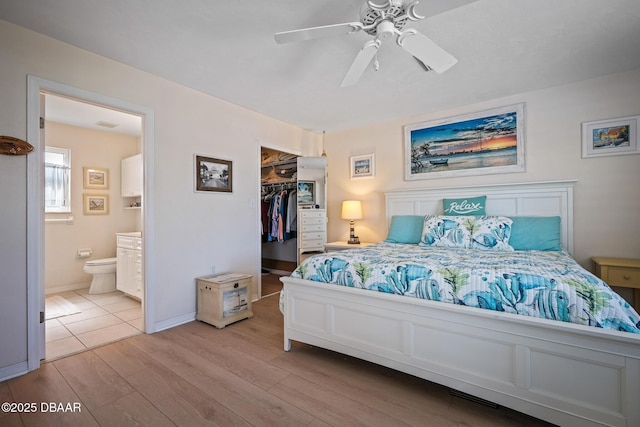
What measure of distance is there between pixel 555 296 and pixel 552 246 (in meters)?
1.64

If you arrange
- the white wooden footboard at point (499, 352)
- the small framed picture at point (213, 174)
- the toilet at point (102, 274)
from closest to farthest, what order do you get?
the white wooden footboard at point (499, 352), the small framed picture at point (213, 174), the toilet at point (102, 274)

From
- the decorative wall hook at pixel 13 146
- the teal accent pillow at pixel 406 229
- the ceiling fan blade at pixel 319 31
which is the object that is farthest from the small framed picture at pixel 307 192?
the decorative wall hook at pixel 13 146

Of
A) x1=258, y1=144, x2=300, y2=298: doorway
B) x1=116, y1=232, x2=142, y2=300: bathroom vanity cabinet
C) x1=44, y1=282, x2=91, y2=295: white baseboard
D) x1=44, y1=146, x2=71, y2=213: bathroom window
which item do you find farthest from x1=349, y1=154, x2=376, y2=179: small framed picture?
x1=44, y1=282, x2=91, y2=295: white baseboard

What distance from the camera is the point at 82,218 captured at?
445 centimetres

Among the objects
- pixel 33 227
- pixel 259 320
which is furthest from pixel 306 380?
pixel 33 227

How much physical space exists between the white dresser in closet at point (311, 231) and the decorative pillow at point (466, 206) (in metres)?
1.95

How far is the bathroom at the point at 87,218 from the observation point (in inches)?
139

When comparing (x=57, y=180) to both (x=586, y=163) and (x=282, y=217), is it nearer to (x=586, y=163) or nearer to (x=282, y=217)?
(x=282, y=217)

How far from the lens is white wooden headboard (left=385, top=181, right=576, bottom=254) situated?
308 centimetres

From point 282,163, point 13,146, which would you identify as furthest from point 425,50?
point 282,163

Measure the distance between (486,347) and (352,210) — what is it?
9.36 feet

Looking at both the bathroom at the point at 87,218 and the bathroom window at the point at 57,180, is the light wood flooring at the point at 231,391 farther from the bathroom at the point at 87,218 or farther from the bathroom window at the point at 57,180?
the bathroom window at the point at 57,180

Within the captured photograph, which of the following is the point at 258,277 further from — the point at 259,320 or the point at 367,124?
the point at 367,124

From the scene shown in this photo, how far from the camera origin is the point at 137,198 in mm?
4949
